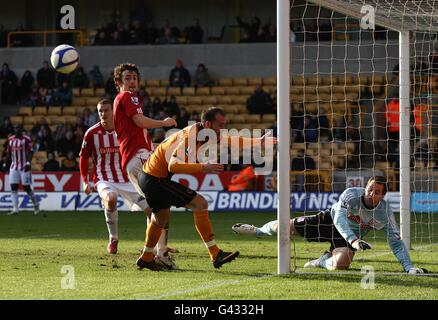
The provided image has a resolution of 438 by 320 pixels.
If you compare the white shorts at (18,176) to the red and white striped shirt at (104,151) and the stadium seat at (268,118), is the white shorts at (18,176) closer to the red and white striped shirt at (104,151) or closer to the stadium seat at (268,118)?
the stadium seat at (268,118)

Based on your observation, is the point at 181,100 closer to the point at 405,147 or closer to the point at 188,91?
the point at 188,91

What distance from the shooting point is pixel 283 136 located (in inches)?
398

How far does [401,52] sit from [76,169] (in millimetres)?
14243

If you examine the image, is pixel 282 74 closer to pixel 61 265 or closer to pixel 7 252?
pixel 61 265

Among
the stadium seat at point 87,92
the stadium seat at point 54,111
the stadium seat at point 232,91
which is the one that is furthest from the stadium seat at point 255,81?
the stadium seat at point 54,111

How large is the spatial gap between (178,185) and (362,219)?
2.30 m

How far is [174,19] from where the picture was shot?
35312mm

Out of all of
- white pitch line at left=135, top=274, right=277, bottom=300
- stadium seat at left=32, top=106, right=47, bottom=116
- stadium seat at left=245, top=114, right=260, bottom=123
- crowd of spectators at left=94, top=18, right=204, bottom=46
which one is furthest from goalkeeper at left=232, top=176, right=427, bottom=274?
crowd of spectators at left=94, top=18, right=204, bottom=46

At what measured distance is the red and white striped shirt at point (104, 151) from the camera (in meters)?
13.6

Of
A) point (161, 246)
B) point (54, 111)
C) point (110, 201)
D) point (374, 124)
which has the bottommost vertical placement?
point (161, 246)

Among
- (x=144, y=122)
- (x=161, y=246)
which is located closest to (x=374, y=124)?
(x=161, y=246)

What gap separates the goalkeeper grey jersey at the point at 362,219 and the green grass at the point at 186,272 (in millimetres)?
385

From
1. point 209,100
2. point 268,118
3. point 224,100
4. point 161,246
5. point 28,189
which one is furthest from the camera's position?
point 209,100

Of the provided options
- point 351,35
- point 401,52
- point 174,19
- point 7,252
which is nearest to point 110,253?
point 7,252
